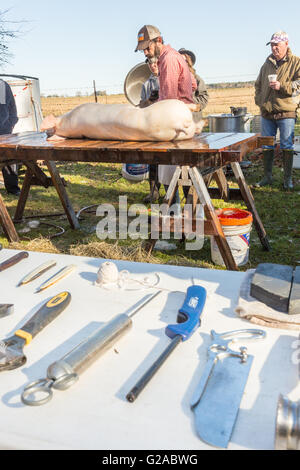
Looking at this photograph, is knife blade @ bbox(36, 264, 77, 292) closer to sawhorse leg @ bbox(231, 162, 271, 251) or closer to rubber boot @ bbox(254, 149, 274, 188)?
sawhorse leg @ bbox(231, 162, 271, 251)

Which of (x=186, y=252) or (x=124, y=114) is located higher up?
(x=124, y=114)

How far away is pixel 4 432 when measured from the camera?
3.26 ft

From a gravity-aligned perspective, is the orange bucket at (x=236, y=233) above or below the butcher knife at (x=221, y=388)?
below

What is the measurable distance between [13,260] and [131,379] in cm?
107

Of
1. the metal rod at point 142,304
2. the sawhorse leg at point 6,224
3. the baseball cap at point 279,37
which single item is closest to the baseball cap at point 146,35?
the sawhorse leg at point 6,224

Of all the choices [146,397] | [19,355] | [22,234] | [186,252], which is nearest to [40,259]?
[19,355]

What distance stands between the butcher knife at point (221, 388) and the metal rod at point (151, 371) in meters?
0.11

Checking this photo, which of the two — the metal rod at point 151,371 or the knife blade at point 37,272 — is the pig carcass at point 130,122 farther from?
the metal rod at point 151,371

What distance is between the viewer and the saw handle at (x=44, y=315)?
1362mm

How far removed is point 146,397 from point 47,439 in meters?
0.26

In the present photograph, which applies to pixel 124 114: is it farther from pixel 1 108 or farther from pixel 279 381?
pixel 1 108

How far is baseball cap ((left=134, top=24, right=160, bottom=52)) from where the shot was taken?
4.41 m

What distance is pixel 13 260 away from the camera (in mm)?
2023

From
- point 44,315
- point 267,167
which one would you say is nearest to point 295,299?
point 44,315
